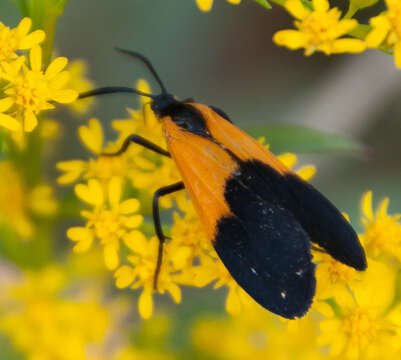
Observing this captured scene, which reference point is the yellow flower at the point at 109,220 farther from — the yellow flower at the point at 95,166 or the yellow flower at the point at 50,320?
the yellow flower at the point at 50,320

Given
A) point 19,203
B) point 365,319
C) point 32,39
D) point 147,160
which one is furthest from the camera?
point 19,203

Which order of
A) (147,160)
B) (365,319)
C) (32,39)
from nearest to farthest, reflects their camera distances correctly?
(32,39) → (365,319) → (147,160)

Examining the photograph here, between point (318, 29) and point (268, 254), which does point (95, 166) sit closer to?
point (268, 254)

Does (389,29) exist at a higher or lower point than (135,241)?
higher

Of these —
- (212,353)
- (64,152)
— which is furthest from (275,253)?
(64,152)

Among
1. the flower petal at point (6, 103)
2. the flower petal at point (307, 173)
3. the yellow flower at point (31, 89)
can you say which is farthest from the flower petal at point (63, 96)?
the flower petal at point (307, 173)

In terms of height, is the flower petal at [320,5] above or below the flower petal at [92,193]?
above

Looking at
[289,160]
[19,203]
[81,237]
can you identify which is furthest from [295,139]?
[19,203]
